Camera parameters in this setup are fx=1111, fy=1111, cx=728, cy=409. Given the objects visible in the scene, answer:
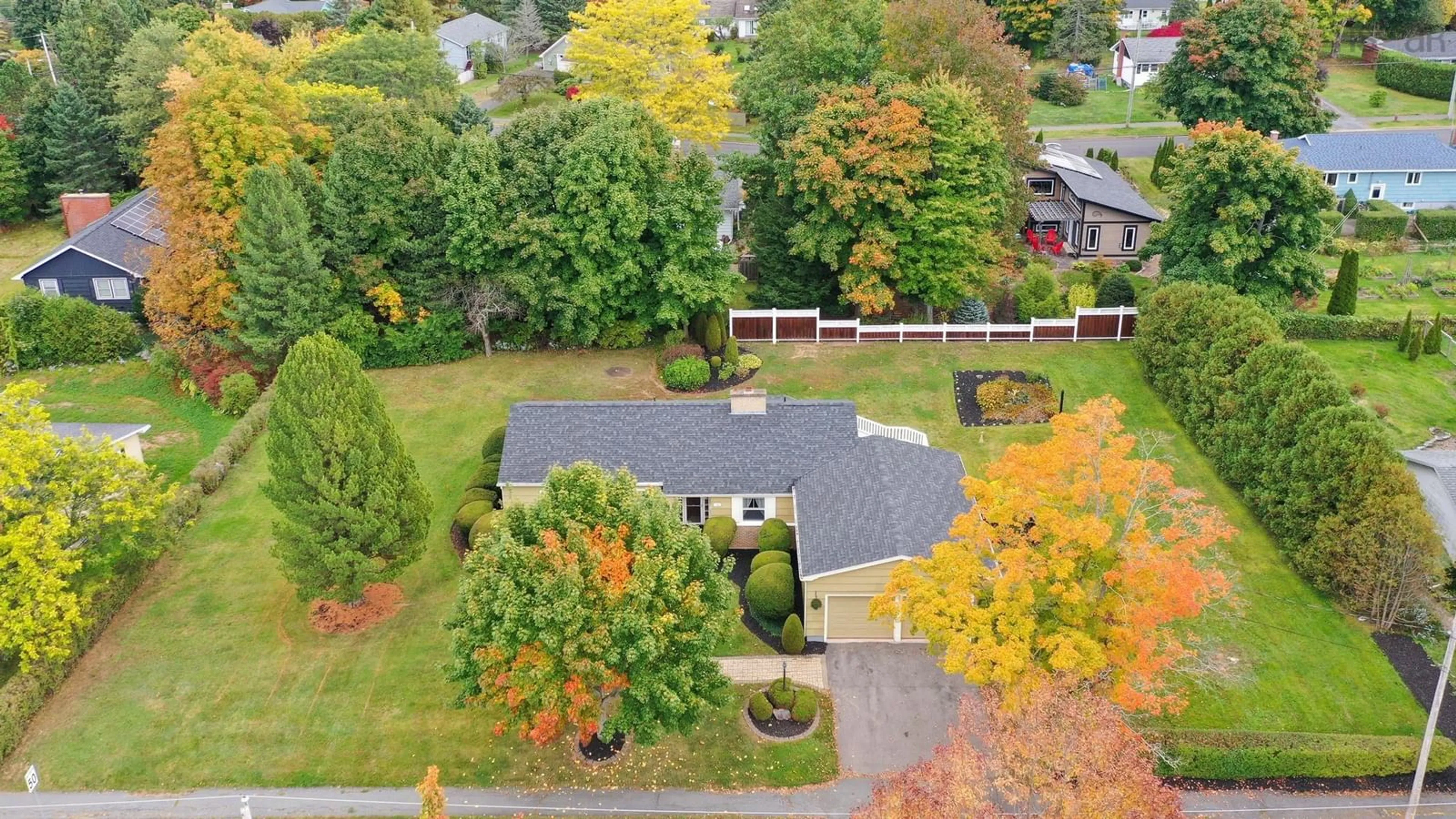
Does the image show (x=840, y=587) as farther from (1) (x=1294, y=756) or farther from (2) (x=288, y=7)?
(2) (x=288, y=7)

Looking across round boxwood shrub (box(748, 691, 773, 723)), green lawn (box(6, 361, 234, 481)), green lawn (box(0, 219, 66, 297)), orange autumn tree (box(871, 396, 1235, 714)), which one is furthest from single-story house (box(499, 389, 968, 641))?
green lawn (box(0, 219, 66, 297))

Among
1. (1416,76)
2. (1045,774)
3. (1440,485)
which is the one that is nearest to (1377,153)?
(1416,76)

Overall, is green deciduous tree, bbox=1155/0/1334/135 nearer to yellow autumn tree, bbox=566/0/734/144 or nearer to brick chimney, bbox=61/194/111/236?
yellow autumn tree, bbox=566/0/734/144

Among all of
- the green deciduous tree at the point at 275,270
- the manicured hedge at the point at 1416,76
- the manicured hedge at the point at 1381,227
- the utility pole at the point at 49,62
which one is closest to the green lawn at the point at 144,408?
the green deciduous tree at the point at 275,270

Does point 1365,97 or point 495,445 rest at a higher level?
point 1365,97

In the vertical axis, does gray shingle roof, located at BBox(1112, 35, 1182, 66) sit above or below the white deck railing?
above

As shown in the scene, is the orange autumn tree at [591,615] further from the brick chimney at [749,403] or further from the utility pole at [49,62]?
the utility pole at [49,62]

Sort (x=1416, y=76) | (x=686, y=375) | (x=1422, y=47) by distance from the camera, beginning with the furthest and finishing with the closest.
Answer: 1. (x=1422, y=47)
2. (x=1416, y=76)
3. (x=686, y=375)
